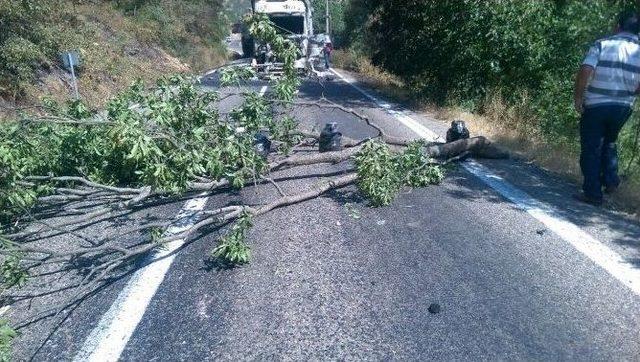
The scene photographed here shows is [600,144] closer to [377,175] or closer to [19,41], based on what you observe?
[377,175]

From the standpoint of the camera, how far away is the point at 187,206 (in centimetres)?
606

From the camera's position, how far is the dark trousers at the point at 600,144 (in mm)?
5543

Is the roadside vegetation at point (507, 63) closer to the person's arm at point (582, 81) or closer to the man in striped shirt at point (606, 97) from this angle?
the man in striped shirt at point (606, 97)

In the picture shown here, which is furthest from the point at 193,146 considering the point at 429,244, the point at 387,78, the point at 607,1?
the point at 387,78

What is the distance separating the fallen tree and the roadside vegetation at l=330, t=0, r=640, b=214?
6.02 feet

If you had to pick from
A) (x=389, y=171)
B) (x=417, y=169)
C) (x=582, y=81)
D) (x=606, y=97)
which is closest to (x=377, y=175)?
(x=389, y=171)

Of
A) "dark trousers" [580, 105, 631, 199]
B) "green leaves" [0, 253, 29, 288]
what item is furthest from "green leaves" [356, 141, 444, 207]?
"green leaves" [0, 253, 29, 288]

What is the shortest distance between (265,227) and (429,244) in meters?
1.57

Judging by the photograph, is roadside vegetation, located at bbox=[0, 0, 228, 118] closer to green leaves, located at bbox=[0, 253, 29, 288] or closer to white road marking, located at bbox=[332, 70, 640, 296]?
green leaves, located at bbox=[0, 253, 29, 288]

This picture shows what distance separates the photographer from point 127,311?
12.6ft

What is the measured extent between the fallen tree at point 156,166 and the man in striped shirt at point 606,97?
161cm

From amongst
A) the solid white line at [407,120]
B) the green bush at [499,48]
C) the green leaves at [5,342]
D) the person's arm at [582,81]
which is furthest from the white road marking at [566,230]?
the green leaves at [5,342]

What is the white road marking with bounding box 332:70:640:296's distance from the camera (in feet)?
13.5

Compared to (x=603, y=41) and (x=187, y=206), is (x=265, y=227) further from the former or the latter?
(x=603, y=41)
